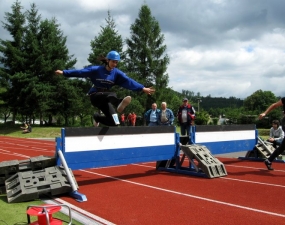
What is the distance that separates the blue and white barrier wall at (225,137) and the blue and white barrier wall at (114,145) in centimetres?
89

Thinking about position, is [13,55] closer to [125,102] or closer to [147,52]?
[147,52]

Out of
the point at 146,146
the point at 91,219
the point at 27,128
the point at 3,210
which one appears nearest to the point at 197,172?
the point at 146,146

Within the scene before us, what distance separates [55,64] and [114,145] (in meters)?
34.7

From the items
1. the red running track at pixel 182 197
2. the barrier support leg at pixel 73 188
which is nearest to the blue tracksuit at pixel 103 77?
the barrier support leg at pixel 73 188

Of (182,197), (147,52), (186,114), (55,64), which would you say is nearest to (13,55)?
(55,64)

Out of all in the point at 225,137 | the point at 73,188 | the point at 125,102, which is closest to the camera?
the point at 73,188

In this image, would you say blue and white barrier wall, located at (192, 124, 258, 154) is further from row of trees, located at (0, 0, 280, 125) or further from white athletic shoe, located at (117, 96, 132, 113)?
row of trees, located at (0, 0, 280, 125)

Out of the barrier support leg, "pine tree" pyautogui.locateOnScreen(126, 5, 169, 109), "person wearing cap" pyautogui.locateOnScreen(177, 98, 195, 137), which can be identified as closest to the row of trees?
"pine tree" pyautogui.locateOnScreen(126, 5, 169, 109)

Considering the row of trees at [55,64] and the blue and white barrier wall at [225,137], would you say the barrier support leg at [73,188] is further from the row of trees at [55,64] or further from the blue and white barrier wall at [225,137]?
the row of trees at [55,64]

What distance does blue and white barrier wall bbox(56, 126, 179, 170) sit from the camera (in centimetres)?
626

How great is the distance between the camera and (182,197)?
5605 millimetres

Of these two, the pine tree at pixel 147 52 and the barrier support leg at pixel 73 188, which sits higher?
the pine tree at pixel 147 52

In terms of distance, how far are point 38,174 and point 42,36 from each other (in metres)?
37.5

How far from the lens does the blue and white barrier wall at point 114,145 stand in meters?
6.26
